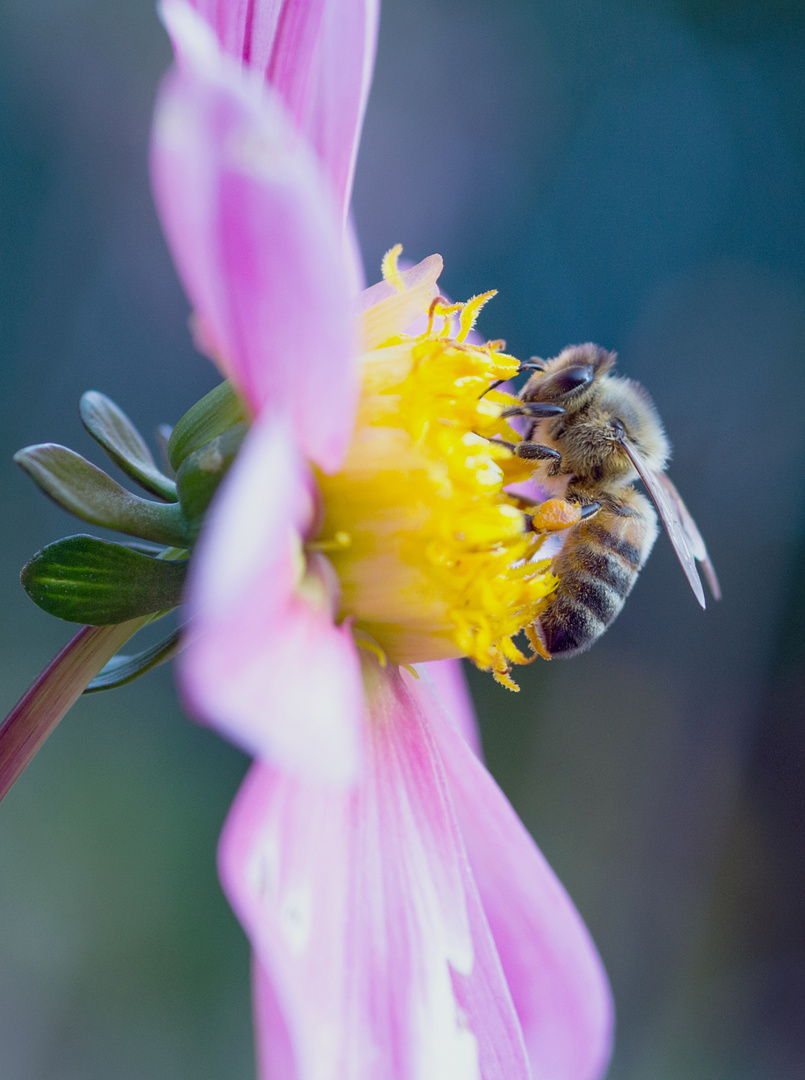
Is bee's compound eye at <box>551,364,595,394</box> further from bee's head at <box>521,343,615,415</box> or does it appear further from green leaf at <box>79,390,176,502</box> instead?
green leaf at <box>79,390,176,502</box>

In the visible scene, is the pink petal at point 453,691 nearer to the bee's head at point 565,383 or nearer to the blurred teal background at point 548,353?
the bee's head at point 565,383

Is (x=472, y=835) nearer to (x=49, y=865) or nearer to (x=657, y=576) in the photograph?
(x=49, y=865)

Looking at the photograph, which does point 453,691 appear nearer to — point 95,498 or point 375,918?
point 375,918

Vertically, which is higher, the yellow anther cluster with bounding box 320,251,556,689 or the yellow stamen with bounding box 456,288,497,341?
the yellow stamen with bounding box 456,288,497,341

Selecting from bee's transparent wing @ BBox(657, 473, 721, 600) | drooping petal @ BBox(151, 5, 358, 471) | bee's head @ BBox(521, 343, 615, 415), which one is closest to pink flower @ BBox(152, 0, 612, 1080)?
drooping petal @ BBox(151, 5, 358, 471)

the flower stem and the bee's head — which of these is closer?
the flower stem

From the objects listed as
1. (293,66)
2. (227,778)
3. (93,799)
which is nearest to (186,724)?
(227,778)

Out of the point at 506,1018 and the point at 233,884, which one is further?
the point at 506,1018
